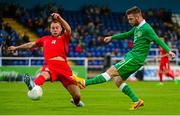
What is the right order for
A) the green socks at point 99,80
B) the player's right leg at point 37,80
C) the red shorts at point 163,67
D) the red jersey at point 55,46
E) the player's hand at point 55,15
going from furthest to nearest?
the red shorts at point 163,67, the red jersey at point 55,46, the green socks at point 99,80, the player's hand at point 55,15, the player's right leg at point 37,80

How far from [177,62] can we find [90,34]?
7.59 metres

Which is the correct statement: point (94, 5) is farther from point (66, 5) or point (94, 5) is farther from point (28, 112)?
point (28, 112)

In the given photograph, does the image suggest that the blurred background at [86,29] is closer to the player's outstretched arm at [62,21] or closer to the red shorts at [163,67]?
the red shorts at [163,67]

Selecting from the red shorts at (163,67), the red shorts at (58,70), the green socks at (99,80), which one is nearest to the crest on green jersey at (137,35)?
the green socks at (99,80)

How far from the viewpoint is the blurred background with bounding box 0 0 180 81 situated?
33.7m

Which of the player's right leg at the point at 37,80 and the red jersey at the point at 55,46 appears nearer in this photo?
the player's right leg at the point at 37,80

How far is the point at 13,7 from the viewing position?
40250 mm

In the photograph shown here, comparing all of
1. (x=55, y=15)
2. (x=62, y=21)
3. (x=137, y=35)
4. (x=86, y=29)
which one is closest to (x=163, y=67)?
(x=86, y=29)

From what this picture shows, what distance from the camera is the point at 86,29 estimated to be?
41562mm

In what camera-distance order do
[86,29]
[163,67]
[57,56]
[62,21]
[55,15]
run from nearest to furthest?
[55,15]
[62,21]
[57,56]
[163,67]
[86,29]

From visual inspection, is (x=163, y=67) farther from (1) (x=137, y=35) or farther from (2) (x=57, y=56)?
(2) (x=57, y=56)

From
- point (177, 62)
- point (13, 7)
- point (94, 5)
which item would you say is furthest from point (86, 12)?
point (177, 62)

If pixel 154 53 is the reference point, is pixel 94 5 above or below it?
above

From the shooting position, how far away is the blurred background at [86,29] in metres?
33.7
